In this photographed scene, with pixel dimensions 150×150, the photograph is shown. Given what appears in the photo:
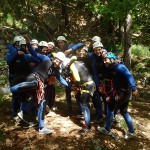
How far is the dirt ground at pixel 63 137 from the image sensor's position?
698cm

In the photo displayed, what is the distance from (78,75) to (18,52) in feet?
5.74

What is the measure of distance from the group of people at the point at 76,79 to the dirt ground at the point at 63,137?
0.71 ft

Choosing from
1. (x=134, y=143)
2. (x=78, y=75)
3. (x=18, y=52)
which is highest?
(x=18, y=52)

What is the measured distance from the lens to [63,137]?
7387 mm

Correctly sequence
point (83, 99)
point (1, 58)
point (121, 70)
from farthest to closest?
point (1, 58) → point (83, 99) → point (121, 70)

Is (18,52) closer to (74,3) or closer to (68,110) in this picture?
(68,110)

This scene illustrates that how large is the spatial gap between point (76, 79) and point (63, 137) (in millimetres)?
1554

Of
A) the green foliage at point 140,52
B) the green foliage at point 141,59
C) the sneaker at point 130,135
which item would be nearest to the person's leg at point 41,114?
the sneaker at point 130,135

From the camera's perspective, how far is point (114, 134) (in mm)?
7602

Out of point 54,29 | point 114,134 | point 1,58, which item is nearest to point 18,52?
point 114,134

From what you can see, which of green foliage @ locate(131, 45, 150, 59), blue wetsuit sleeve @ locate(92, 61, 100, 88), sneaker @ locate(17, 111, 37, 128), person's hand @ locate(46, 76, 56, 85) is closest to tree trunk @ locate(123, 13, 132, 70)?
blue wetsuit sleeve @ locate(92, 61, 100, 88)

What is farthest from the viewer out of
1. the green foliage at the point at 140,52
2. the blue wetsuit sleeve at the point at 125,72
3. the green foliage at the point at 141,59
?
the green foliage at the point at 140,52

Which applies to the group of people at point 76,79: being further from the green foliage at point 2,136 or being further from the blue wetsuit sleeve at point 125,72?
the green foliage at point 2,136

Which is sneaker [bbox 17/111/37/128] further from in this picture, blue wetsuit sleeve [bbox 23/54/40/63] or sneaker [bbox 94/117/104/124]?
sneaker [bbox 94/117/104/124]
